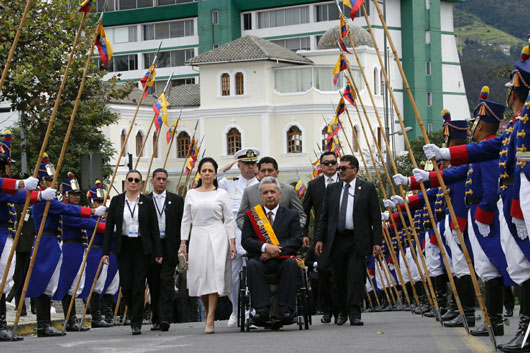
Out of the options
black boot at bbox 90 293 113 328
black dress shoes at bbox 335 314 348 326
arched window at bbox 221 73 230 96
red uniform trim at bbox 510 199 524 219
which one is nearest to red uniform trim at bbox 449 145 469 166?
red uniform trim at bbox 510 199 524 219

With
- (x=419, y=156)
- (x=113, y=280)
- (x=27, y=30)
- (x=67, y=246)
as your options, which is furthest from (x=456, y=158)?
(x=419, y=156)

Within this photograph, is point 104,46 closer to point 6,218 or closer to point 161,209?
point 161,209

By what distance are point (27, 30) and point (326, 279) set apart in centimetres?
1508

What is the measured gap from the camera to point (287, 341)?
13.0 meters

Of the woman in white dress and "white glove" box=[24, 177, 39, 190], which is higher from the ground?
"white glove" box=[24, 177, 39, 190]

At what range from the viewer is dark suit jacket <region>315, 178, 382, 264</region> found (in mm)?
16000

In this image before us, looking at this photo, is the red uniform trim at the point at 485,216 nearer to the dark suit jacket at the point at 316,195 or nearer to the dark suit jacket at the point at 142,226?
the dark suit jacket at the point at 142,226

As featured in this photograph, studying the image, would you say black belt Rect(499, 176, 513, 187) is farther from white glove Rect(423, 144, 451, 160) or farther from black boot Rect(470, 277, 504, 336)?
black boot Rect(470, 277, 504, 336)

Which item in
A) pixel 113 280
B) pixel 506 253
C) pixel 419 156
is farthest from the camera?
pixel 419 156

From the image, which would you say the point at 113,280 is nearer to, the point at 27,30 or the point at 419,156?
the point at 27,30

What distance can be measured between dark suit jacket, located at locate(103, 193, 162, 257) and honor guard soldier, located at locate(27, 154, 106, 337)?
0.64m

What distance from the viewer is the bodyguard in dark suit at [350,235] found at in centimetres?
1595

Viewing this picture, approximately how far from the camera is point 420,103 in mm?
105688

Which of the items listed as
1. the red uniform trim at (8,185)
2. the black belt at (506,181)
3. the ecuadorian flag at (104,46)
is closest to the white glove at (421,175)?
the black belt at (506,181)
